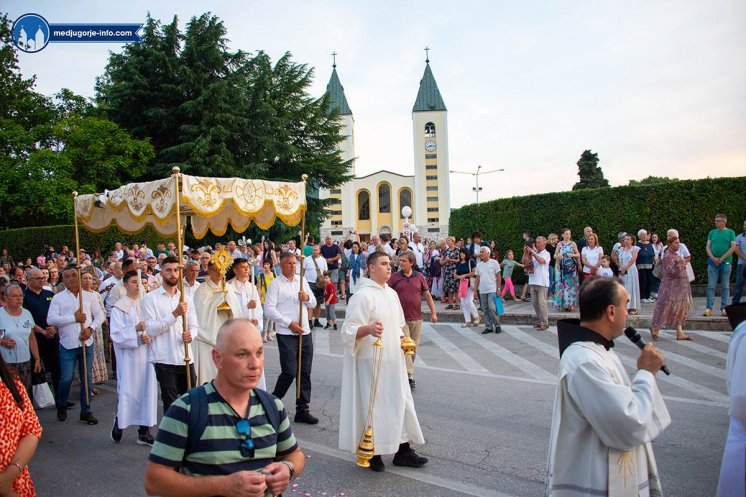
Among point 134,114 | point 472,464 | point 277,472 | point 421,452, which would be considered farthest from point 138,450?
point 134,114

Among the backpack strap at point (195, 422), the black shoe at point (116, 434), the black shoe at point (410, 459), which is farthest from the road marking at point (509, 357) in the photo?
the backpack strap at point (195, 422)

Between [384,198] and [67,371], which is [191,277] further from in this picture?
[384,198]

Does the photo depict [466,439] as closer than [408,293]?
Yes

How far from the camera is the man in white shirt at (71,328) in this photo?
299 inches

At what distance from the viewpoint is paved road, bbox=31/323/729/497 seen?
512cm

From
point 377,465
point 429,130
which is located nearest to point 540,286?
point 377,465

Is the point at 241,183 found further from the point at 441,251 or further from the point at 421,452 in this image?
the point at 441,251

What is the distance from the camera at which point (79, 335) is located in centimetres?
779

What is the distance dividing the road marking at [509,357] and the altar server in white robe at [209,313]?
475 cm

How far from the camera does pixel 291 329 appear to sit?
7.39 m

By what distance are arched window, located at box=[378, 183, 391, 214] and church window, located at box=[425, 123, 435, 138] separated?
9.55m

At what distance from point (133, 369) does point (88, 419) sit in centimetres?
130

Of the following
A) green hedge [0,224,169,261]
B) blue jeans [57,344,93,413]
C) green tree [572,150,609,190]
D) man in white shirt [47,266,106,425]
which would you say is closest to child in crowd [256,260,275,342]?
man in white shirt [47,266,106,425]

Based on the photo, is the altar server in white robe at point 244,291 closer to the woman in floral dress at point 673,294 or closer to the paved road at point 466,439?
the paved road at point 466,439
